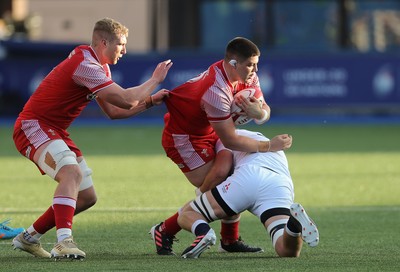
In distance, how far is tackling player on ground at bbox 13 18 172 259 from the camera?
8.28 m

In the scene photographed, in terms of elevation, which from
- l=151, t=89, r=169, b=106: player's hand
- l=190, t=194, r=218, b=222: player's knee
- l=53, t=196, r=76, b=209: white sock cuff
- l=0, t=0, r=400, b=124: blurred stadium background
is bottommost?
Answer: l=0, t=0, r=400, b=124: blurred stadium background

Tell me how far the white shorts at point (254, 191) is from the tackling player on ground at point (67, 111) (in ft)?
2.98

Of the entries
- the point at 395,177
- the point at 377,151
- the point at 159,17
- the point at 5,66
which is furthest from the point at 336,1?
the point at 395,177

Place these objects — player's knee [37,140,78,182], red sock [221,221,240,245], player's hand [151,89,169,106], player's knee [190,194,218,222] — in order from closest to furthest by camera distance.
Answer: player's knee [37,140,78,182], player's knee [190,194,218,222], red sock [221,221,240,245], player's hand [151,89,169,106]

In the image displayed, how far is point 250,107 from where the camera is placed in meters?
8.66

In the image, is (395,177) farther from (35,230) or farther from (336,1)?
(336,1)

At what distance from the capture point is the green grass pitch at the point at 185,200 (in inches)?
317

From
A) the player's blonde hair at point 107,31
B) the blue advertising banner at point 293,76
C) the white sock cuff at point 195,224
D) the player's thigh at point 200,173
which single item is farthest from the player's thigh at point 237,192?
the blue advertising banner at point 293,76

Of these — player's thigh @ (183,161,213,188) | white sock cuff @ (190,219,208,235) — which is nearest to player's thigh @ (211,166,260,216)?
white sock cuff @ (190,219,208,235)

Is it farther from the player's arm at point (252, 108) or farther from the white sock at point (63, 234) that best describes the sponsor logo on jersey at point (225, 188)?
the white sock at point (63, 234)

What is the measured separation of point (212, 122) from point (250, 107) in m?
0.31

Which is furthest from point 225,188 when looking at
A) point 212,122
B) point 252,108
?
point 252,108

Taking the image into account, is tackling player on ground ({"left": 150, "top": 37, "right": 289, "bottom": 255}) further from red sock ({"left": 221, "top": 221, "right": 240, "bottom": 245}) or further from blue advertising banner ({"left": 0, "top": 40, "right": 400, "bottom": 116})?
blue advertising banner ({"left": 0, "top": 40, "right": 400, "bottom": 116})

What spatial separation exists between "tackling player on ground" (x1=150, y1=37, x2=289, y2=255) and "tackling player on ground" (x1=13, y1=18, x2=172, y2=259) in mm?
420
